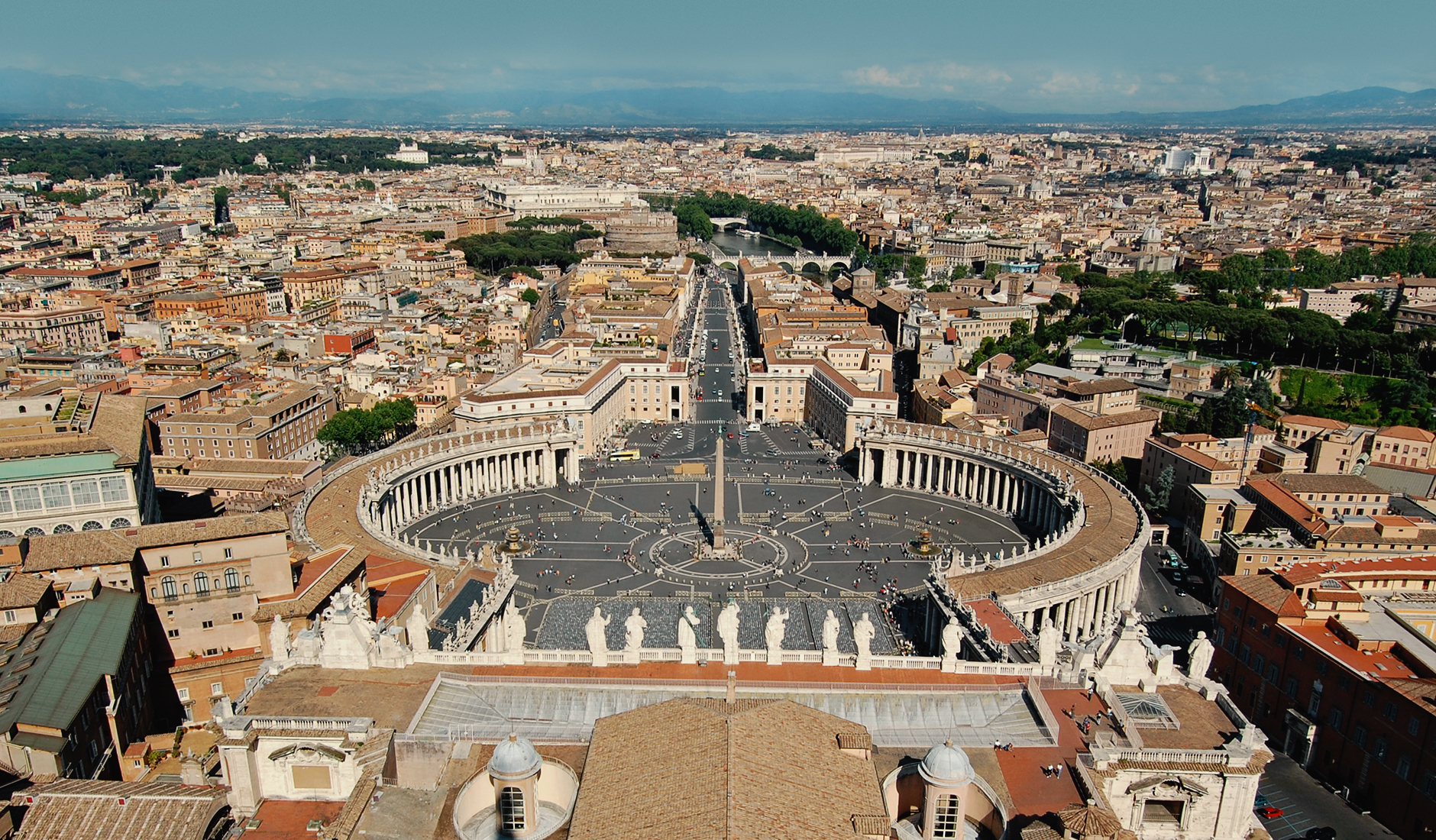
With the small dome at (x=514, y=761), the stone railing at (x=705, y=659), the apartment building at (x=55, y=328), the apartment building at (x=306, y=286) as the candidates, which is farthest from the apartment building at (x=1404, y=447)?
the apartment building at (x=55, y=328)

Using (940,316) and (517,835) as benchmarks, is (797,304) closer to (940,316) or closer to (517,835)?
(940,316)

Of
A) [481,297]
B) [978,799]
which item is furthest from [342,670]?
[481,297]

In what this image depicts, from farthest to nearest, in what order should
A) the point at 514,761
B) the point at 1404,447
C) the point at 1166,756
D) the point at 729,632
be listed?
the point at 1404,447
the point at 729,632
the point at 1166,756
the point at 514,761

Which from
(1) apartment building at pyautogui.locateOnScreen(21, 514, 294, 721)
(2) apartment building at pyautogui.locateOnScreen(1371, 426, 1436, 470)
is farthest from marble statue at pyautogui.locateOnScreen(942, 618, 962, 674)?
(2) apartment building at pyautogui.locateOnScreen(1371, 426, 1436, 470)

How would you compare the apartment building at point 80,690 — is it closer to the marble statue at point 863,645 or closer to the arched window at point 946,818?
the marble statue at point 863,645

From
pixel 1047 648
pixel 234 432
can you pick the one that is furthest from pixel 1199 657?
pixel 234 432

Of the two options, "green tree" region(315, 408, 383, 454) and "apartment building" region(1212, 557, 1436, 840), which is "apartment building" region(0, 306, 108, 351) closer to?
"green tree" region(315, 408, 383, 454)

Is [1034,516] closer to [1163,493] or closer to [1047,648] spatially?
[1163,493]
